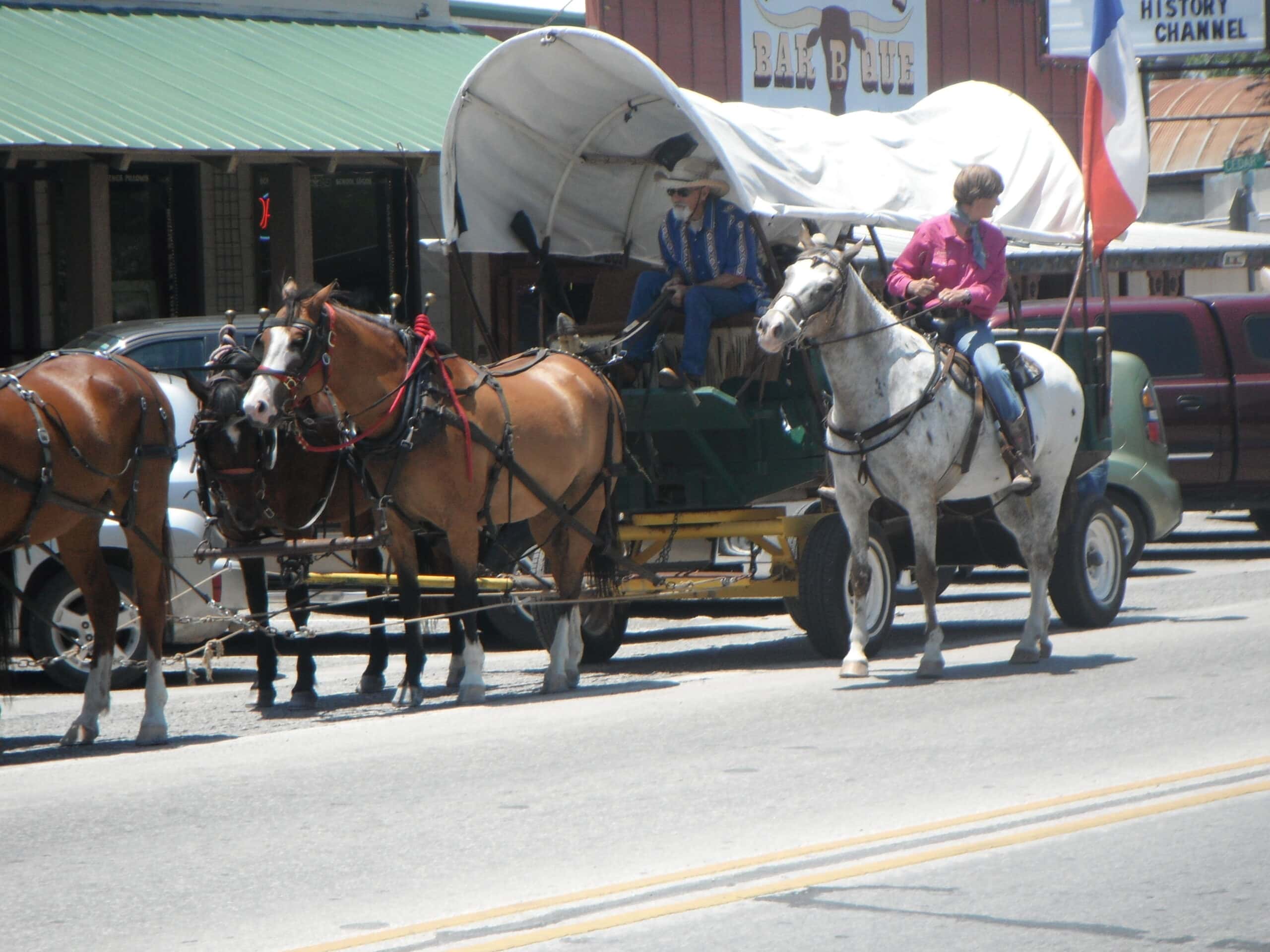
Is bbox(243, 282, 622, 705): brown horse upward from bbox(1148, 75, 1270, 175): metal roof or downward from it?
downward

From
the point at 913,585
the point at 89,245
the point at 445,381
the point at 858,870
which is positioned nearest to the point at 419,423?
the point at 445,381

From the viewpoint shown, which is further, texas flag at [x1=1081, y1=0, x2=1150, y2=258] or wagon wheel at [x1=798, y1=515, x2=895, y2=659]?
texas flag at [x1=1081, y1=0, x2=1150, y2=258]

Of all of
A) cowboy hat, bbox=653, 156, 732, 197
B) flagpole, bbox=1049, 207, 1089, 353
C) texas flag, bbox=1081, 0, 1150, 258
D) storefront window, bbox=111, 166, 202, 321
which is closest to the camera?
cowboy hat, bbox=653, 156, 732, 197

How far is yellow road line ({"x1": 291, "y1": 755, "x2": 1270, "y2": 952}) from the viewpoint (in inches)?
218

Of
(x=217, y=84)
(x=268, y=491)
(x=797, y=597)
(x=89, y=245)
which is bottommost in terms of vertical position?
(x=797, y=597)

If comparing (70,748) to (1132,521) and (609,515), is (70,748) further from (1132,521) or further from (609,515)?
(1132,521)

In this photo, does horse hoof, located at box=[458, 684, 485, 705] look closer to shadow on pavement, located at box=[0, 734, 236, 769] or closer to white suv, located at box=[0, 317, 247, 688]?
shadow on pavement, located at box=[0, 734, 236, 769]

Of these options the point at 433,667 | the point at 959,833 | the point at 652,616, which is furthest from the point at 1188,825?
the point at 652,616

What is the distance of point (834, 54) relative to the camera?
24922 millimetres

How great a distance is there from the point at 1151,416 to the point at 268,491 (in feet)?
26.1

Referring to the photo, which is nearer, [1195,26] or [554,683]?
[554,683]

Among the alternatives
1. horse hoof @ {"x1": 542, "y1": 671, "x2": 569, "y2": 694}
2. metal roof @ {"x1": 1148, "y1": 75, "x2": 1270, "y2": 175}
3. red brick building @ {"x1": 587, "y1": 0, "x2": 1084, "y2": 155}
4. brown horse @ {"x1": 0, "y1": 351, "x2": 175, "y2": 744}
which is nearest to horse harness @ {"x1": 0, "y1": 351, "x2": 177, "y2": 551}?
brown horse @ {"x1": 0, "y1": 351, "x2": 175, "y2": 744}

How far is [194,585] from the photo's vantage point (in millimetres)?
11367

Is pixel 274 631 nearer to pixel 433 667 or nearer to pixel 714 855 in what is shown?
pixel 433 667
